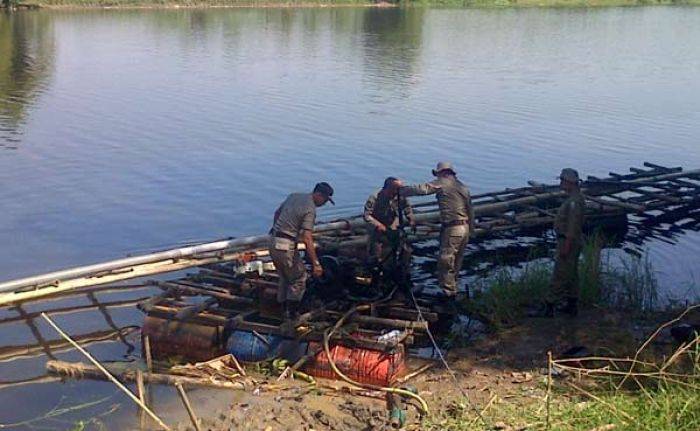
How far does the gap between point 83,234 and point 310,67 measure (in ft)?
83.1

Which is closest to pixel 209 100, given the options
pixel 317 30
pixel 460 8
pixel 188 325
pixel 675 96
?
pixel 675 96

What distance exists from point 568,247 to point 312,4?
232ft

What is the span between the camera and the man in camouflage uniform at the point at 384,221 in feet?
39.7

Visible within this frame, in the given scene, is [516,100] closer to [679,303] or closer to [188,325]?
[679,303]

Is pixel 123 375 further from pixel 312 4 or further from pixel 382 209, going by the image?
pixel 312 4

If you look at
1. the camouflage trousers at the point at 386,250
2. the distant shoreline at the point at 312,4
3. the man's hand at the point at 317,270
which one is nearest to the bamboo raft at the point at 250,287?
the camouflage trousers at the point at 386,250

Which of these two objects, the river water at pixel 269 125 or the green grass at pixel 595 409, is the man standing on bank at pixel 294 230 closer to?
the river water at pixel 269 125

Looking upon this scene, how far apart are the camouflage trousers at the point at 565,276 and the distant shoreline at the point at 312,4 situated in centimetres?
6672

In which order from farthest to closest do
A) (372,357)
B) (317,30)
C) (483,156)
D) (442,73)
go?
(317,30) → (442,73) → (483,156) → (372,357)

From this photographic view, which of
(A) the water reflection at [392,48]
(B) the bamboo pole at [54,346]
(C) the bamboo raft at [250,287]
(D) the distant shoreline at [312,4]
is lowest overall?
(B) the bamboo pole at [54,346]

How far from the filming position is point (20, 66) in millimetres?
39344

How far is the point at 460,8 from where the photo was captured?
83.1 m

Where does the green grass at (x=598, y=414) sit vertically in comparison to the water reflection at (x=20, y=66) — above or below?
below

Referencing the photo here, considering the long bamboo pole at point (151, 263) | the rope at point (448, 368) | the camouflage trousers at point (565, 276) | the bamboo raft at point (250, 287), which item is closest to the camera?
the rope at point (448, 368)
